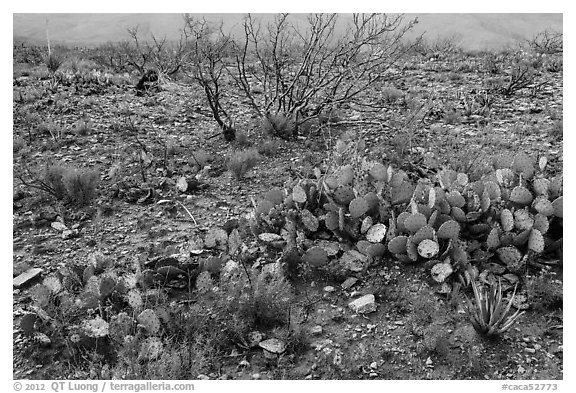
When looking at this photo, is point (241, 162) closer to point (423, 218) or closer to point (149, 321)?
point (423, 218)

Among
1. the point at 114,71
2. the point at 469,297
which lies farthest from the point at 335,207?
the point at 114,71

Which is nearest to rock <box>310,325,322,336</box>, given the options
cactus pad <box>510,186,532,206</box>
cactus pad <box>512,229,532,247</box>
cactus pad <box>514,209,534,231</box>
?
cactus pad <box>512,229,532,247</box>

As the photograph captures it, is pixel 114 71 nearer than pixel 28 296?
No

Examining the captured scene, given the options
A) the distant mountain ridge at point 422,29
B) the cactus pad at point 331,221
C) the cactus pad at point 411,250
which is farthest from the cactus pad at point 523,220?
the distant mountain ridge at point 422,29

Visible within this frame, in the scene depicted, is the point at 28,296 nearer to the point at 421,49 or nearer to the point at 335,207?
the point at 335,207

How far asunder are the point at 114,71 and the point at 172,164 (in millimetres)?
7010

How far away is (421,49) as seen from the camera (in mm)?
15430

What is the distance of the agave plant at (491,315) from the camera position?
11.8 feet

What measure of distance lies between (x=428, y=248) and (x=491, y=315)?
0.78 meters

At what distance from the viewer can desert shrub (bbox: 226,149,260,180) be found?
6.38 metres

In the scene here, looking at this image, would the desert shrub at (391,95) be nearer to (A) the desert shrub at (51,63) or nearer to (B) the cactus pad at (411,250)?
(B) the cactus pad at (411,250)

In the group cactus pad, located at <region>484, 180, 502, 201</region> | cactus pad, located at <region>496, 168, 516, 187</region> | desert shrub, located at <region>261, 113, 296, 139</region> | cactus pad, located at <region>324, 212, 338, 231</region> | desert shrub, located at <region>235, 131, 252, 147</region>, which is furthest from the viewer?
desert shrub, located at <region>261, 113, 296, 139</region>

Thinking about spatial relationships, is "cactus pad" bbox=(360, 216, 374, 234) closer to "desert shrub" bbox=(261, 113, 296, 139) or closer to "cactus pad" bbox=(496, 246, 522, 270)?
"cactus pad" bbox=(496, 246, 522, 270)

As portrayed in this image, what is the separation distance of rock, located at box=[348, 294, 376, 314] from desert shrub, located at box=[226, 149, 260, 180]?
2.81 m
